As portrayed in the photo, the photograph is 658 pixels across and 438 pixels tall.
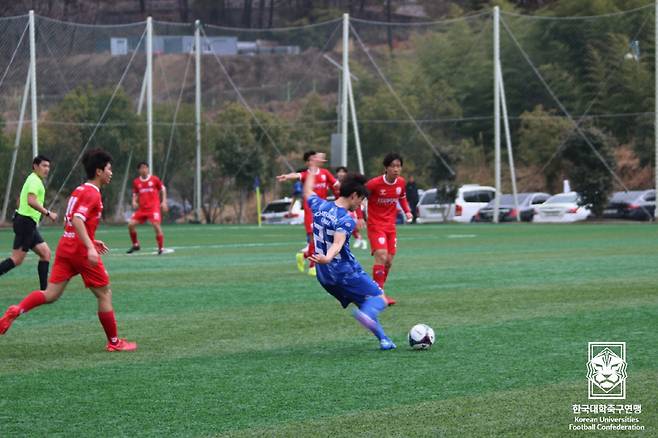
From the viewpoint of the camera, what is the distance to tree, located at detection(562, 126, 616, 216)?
4509cm

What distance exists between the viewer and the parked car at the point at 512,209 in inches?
1826

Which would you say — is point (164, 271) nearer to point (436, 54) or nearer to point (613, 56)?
point (613, 56)

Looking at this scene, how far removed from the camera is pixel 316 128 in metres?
53.7

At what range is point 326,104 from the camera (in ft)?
188

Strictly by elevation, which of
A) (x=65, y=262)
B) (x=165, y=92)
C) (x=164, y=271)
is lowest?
(x=164, y=271)

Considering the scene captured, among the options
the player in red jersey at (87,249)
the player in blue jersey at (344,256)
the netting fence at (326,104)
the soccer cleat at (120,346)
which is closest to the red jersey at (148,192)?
the player in red jersey at (87,249)

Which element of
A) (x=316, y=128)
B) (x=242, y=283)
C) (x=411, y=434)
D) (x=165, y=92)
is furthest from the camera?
(x=316, y=128)

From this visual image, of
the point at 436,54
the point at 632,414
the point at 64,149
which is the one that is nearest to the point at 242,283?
the point at 632,414

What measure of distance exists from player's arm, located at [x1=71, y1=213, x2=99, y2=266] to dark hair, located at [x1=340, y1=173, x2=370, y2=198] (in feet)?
7.07

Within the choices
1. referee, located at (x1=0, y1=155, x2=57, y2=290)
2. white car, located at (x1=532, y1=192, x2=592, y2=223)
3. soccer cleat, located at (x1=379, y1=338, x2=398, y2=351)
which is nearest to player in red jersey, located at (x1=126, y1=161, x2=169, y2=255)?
referee, located at (x1=0, y1=155, x2=57, y2=290)

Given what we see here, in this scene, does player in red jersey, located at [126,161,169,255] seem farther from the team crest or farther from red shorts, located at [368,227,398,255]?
the team crest

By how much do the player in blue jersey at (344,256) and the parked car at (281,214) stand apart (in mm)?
37162

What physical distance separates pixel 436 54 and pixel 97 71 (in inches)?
786

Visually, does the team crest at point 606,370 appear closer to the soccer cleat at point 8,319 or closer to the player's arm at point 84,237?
the player's arm at point 84,237
